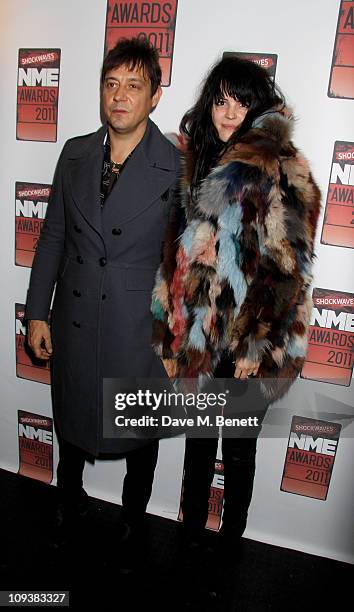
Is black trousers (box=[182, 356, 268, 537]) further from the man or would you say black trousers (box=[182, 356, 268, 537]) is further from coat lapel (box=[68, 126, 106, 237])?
coat lapel (box=[68, 126, 106, 237])

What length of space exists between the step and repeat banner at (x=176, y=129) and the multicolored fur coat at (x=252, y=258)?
304mm

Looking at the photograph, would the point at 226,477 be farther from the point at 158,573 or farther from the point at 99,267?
the point at 99,267

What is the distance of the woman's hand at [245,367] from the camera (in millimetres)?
1412

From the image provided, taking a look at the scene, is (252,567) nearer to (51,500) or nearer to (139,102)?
(51,500)

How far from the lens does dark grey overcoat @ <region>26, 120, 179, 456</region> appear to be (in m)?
1.55

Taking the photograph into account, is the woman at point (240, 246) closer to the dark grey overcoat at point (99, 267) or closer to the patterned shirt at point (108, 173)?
the dark grey overcoat at point (99, 267)

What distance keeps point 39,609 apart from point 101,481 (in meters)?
0.64

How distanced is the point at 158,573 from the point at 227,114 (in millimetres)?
1584

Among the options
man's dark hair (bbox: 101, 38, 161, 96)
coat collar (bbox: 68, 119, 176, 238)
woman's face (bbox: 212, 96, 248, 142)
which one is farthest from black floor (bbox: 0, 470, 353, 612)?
man's dark hair (bbox: 101, 38, 161, 96)

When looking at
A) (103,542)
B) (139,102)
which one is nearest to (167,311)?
(139,102)

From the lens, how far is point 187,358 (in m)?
1.52

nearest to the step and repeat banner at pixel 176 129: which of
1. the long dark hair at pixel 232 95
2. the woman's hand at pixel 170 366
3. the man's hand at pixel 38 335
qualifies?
the long dark hair at pixel 232 95

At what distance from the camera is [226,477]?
1729 mm

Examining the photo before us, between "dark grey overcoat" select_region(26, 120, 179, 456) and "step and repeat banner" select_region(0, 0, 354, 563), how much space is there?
32 centimetres
